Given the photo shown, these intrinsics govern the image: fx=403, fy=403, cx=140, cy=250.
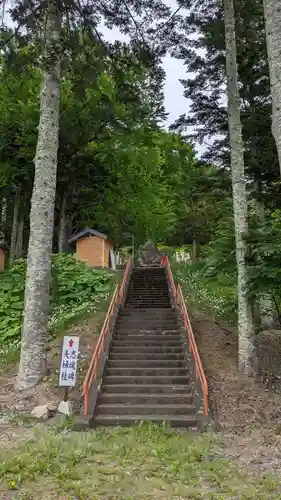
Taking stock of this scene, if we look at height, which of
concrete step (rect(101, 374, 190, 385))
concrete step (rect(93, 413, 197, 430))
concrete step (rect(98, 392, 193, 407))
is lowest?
concrete step (rect(93, 413, 197, 430))

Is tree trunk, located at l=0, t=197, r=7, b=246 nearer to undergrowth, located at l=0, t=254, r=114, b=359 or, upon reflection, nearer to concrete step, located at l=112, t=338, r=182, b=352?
undergrowth, located at l=0, t=254, r=114, b=359

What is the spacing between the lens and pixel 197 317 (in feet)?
44.7

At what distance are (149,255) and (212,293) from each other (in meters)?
19.2

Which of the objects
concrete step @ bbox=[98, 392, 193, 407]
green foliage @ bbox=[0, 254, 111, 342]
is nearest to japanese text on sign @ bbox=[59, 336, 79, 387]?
concrete step @ bbox=[98, 392, 193, 407]

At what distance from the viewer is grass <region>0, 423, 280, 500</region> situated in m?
4.54

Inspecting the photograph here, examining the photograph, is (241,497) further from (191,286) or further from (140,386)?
(191,286)

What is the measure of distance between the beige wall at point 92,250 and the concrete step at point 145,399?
1524cm

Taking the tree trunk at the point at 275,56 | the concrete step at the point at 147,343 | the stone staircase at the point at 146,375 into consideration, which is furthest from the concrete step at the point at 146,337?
the tree trunk at the point at 275,56

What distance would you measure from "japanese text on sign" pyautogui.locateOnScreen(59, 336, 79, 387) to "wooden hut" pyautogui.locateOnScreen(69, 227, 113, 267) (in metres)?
15.4

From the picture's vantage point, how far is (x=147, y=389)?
9.23 m

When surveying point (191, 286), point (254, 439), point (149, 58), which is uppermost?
point (149, 58)

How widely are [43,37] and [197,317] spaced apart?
9537 millimetres

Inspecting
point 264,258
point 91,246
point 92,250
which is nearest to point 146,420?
point 264,258

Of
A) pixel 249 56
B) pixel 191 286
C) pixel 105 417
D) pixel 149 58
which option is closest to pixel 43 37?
pixel 149 58
